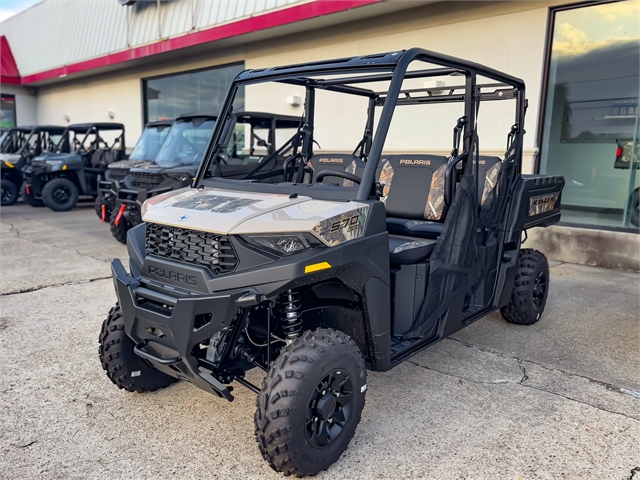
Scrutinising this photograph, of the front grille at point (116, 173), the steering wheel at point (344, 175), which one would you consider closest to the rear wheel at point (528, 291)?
the steering wheel at point (344, 175)

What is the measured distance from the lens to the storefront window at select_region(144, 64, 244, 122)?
12.0 metres

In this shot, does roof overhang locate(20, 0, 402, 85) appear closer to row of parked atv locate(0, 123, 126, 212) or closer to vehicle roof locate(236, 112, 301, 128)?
vehicle roof locate(236, 112, 301, 128)

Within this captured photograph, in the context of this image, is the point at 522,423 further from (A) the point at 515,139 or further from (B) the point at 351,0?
(B) the point at 351,0

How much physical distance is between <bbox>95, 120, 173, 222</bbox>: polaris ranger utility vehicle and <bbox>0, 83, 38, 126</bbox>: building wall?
1370 centimetres

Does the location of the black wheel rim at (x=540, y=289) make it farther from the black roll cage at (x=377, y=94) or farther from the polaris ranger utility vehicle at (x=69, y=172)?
the polaris ranger utility vehicle at (x=69, y=172)

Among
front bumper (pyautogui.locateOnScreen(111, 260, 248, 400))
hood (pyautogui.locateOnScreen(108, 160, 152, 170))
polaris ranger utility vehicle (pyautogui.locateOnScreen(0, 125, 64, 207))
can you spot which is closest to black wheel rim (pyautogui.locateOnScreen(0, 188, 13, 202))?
polaris ranger utility vehicle (pyautogui.locateOnScreen(0, 125, 64, 207))

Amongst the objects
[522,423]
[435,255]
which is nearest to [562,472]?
[522,423]

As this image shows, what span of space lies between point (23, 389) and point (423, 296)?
2445 mm

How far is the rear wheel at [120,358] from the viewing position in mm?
2898

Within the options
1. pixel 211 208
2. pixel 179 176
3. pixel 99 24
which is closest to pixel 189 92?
pixel 99 24

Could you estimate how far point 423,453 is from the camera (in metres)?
2.61

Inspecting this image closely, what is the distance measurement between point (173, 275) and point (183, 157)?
18.9 ft

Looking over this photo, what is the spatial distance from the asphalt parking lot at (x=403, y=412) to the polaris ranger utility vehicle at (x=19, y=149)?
868 cm

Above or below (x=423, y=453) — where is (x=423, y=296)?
above
